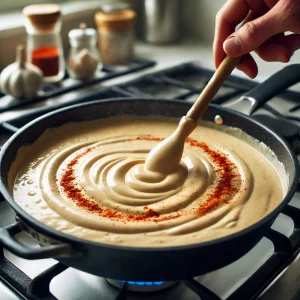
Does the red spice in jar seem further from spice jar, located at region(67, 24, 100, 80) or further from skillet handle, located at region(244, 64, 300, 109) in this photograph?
skillet handle, located at region(244, 64, 300, 109)

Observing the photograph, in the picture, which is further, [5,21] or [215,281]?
[5,21]

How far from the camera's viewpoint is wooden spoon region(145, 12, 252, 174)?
0.78 metres

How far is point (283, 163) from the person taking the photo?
32.6 inches

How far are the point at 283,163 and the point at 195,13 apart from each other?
98 cm

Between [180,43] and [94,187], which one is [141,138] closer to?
[94,187]

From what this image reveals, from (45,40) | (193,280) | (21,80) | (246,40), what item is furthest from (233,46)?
(45,40)

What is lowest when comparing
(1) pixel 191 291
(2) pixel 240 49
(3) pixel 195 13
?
(1) pixel 191 291

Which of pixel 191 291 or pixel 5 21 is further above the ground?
pixel 5 21

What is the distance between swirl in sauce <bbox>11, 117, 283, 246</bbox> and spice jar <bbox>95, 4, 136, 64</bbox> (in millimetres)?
470

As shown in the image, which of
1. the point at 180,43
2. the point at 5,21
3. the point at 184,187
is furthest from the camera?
the point at 180,43

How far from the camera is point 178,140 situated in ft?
2.61

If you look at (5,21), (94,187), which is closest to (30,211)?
(94,187)

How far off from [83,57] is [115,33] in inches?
7.9

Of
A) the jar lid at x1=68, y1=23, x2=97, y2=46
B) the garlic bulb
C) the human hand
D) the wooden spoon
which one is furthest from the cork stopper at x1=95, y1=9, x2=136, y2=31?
the wooden spoon
